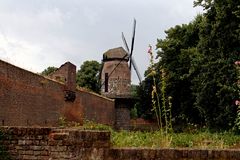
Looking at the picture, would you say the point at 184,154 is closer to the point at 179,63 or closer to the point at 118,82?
the point at 179,63

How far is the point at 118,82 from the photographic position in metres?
41.4

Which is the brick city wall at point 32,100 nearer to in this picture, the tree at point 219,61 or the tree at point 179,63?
the tree at point 219,61

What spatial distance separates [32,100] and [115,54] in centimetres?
2477

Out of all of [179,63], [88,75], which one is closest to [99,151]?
[179,63]

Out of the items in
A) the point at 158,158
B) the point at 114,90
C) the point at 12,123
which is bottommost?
the point at 158,158

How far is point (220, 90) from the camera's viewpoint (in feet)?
73.9

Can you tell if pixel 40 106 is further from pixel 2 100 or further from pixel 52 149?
pixel 52 149

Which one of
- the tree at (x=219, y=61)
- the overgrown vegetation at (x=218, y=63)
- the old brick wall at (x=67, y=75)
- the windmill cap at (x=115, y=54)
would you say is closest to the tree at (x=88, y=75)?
the windmill cap at (x=115, y=54)

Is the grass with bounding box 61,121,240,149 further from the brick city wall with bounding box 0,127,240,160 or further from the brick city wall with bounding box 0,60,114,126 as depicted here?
the brick city wall with bounding box 0,60,114,126

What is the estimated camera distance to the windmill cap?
4312cm

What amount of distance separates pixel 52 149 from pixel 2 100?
823 centimetres

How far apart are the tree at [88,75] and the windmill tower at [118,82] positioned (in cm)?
1658

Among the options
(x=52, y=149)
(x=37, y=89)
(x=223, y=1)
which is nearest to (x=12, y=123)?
(x=37, y=89)

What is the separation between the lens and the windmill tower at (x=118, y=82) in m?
40.9
